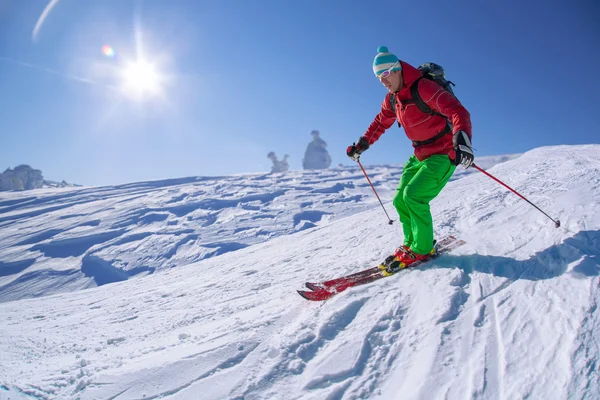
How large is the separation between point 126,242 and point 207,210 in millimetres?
5495

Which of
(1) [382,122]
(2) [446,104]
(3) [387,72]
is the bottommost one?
(2) [446,104]

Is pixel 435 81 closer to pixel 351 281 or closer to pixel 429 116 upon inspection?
pixel 429 116

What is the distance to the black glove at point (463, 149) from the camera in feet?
8.58

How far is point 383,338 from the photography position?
1.96 meters

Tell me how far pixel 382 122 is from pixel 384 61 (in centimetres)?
104

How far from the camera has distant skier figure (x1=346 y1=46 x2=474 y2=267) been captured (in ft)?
10.1

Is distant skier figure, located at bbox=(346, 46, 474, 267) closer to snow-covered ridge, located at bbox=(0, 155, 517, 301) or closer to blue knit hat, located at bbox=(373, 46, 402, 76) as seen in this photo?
blue knit hat, located at bbox=(373, 46, 402, 76)

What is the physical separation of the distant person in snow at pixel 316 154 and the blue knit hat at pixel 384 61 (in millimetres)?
71445

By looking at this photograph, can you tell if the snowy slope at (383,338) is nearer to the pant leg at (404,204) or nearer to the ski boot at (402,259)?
the ski boot at (402,259)

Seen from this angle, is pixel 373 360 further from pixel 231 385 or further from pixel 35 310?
pixel 35 310

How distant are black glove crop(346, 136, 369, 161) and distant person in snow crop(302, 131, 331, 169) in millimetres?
70347

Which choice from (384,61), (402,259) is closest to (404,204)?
(402,259)

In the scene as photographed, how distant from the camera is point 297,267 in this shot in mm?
4309

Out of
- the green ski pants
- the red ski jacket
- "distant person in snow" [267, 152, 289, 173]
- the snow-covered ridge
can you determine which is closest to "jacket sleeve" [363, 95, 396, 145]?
the red ski jacket
